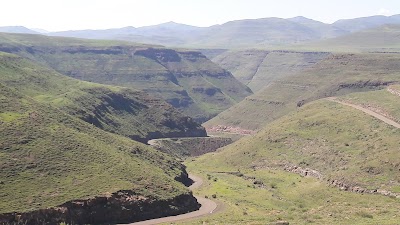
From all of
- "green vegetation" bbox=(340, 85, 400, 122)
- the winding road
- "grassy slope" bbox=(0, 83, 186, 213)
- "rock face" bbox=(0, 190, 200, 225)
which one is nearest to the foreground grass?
the winding road

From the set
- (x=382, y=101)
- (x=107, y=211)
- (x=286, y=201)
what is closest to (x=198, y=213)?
(x=107, y=211)

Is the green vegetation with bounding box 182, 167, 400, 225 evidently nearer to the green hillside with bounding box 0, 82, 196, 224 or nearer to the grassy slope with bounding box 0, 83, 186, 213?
the green hillside with bounding box 0, 82, 196, 224

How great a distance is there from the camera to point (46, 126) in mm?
106875

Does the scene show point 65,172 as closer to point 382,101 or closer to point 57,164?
point 57,164

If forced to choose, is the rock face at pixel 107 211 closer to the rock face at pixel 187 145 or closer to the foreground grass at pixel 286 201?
the foreground grass at pixel 286 201

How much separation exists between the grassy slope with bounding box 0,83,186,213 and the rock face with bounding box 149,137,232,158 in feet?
189

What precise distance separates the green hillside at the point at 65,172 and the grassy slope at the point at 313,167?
511 inches

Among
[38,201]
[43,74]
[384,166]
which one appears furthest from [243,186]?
[43,74]

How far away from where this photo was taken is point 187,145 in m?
190

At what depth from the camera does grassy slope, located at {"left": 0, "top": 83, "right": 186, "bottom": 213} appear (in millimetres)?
85812

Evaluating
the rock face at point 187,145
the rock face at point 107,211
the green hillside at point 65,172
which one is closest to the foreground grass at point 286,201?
the rock face at point 107,211

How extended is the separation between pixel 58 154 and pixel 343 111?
8687cm

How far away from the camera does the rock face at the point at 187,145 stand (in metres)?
177

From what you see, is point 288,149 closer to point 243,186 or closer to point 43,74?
point 243,186
